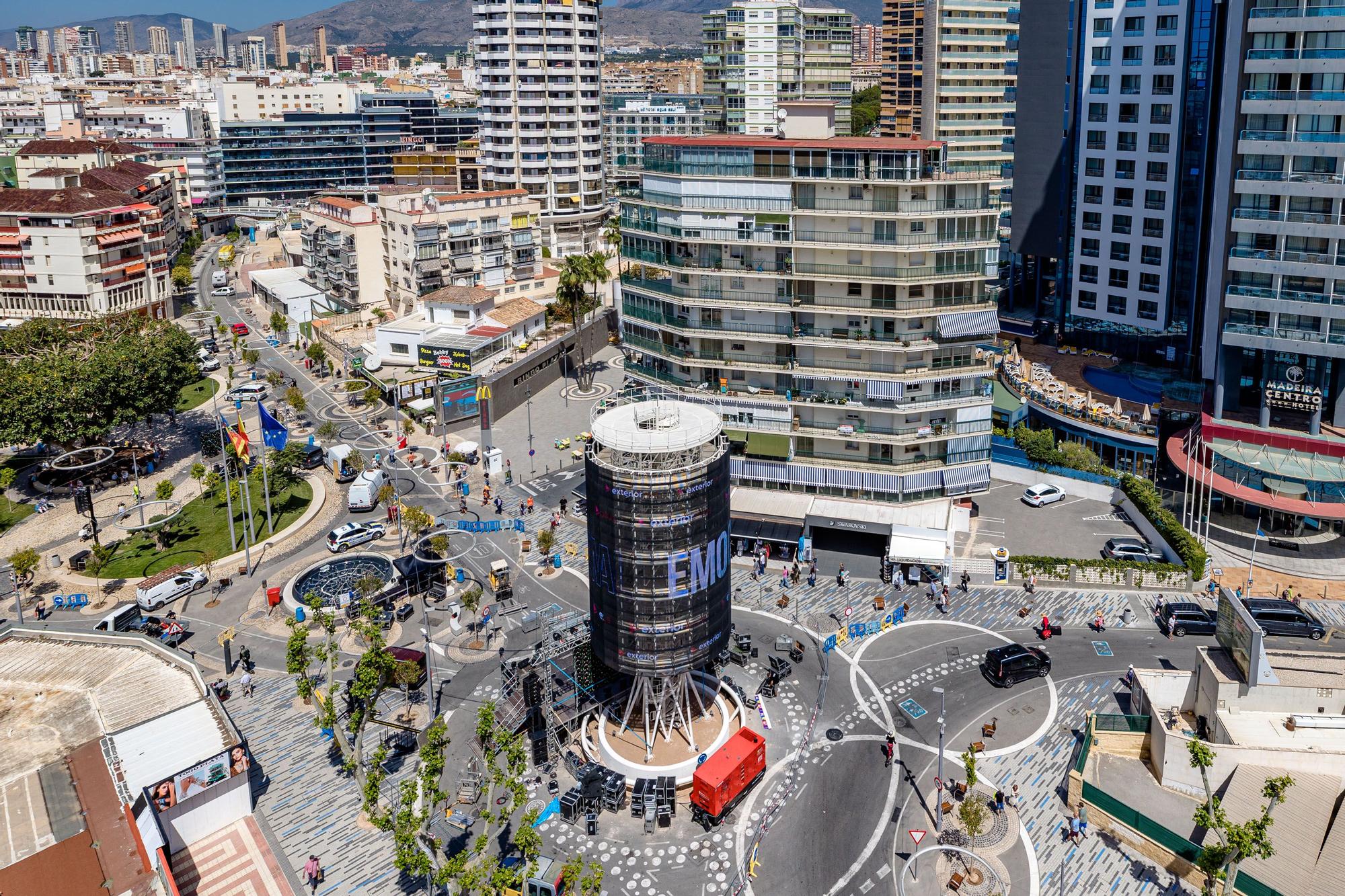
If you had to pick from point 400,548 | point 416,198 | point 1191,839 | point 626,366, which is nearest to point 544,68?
point 416,198

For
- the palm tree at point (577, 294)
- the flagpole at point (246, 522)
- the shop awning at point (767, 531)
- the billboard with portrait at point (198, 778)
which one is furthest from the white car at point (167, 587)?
the palm tree at point (577, 294)

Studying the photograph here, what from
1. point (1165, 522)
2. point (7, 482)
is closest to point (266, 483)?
point (7, 482)

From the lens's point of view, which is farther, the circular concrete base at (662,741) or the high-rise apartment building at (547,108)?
the high-rise apartment building at (547,108)

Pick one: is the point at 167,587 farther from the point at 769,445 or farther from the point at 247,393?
the point at 247,393

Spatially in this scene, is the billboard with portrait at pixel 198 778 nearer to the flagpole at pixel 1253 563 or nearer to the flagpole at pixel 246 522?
the flagpole at pixel 246 522

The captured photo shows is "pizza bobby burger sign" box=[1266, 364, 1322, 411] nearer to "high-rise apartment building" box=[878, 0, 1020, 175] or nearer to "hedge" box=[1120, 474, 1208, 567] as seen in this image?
"hedge" box=[1120, 474, 1208, 567]

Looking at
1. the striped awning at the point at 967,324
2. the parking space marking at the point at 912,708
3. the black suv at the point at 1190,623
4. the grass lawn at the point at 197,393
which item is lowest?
the parking space marking at the point at 912,708
